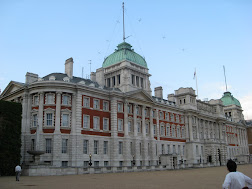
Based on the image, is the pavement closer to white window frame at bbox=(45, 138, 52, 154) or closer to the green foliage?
the green foliage

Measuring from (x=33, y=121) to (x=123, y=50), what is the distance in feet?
97.5

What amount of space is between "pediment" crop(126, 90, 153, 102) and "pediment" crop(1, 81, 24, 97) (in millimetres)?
22040

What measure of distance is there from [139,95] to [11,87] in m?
27.4

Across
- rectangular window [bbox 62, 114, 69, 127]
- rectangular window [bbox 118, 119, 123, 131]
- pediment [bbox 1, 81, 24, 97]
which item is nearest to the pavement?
rectangular window [bbox 62, 114, 69, 127]

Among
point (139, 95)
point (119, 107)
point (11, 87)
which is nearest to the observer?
point (11, 87)

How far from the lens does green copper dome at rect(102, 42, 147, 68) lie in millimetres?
67562

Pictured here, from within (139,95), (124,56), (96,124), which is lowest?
(96,124)

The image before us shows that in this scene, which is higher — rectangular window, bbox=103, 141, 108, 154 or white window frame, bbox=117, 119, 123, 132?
white window frame, bbox=117, 119, 123, 132

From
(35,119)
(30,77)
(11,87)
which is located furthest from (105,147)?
(11,87)

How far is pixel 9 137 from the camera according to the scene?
41000 millimetres

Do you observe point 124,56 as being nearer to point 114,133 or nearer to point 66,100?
point 114,133

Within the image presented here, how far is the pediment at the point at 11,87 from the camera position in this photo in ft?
176

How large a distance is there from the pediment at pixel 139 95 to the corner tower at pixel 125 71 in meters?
1.62

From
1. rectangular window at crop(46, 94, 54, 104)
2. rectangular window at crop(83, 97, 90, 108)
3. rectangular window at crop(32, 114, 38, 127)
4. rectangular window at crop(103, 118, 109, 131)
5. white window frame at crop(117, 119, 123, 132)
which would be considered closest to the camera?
rectangular window at crop(46, 94, 54, 104)
